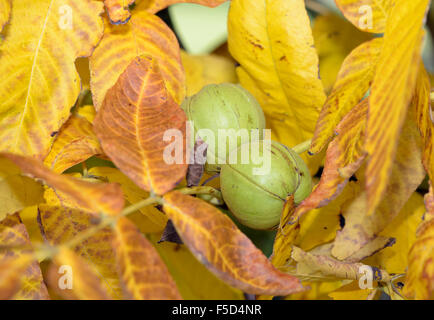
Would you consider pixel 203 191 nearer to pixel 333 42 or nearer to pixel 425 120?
pixel 425 120

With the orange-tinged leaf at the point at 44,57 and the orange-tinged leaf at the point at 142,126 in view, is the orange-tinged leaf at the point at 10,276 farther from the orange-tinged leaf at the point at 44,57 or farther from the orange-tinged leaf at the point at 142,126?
the orange-tinged leaf at the point at 44,57

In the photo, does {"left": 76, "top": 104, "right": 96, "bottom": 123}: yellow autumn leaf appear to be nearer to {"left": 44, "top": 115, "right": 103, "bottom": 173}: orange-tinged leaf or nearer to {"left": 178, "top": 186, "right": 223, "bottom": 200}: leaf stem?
{"left": 44, "top": 115, "right": 103, "bottom": 173}: orange-tinged leaf

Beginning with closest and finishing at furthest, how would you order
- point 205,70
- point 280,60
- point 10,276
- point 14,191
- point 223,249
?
point 10,276 → point 223,249 → point 14,191 → point 280,60 → point 205,70

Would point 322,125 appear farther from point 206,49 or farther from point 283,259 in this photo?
point 206,49

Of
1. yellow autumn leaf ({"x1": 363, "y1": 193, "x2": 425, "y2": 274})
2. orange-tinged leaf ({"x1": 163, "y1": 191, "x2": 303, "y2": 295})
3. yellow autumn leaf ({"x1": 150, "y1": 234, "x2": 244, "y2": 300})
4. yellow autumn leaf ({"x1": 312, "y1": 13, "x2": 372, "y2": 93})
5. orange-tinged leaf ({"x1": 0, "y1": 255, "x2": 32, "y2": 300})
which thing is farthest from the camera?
yellow autumn leaf ({"x1": 312, "y1": 13, "x2": 372, "y2": 93})

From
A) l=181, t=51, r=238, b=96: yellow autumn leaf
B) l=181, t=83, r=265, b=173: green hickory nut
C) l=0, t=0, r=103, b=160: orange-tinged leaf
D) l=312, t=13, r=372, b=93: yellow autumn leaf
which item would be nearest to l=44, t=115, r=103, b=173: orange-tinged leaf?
l=0, t=0, r=103, b=160: orange-tinged leaf

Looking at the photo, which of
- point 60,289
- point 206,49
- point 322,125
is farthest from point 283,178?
point 206,49

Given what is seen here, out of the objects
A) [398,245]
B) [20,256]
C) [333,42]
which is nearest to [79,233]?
[20,256]
